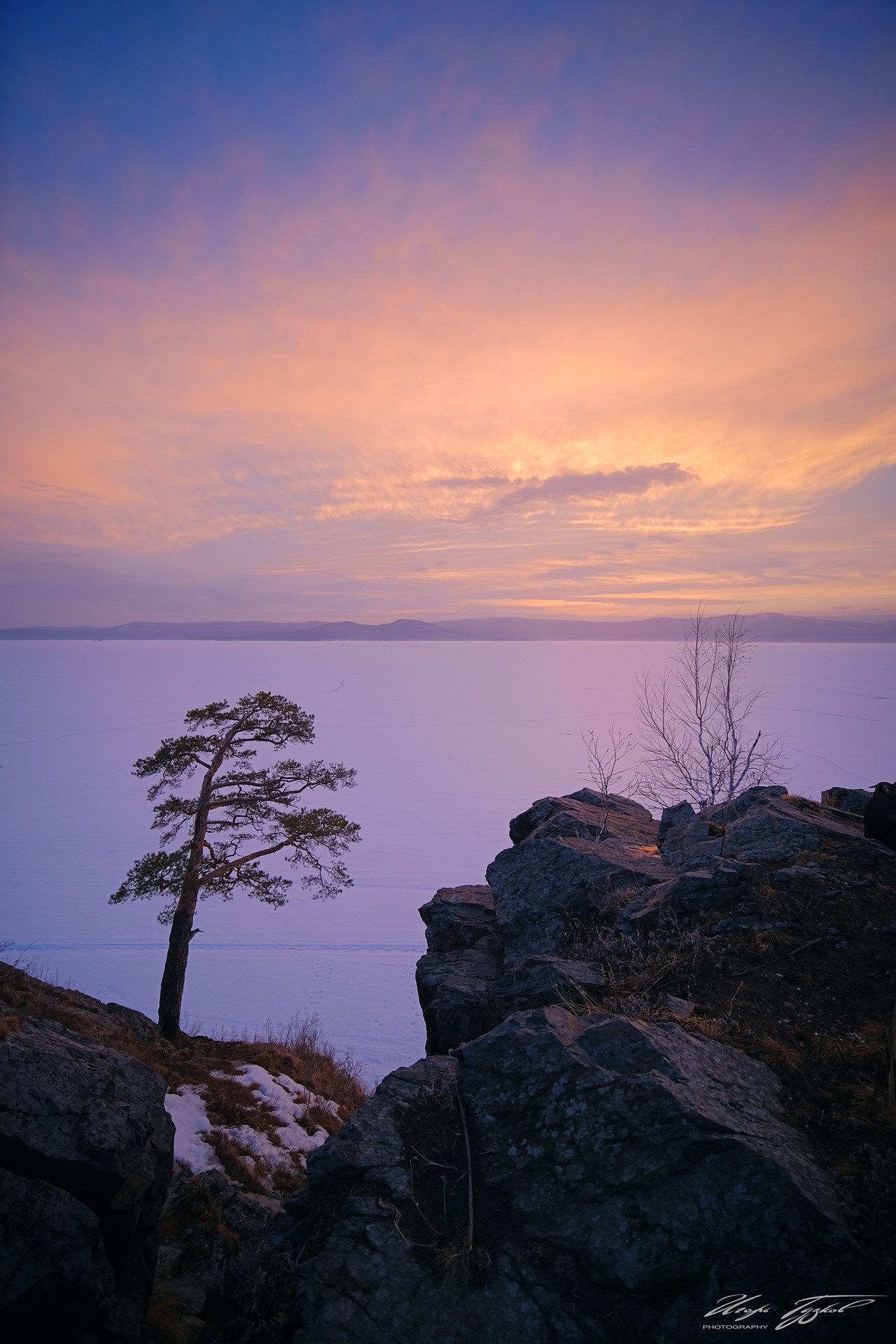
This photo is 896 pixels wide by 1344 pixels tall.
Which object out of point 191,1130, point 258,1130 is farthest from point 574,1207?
point 258,1130

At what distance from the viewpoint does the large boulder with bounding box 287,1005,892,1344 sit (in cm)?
314

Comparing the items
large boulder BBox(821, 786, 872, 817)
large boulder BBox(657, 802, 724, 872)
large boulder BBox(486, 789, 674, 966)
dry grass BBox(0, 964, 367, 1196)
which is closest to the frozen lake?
dry grass BBox(0, 964, 367, 1196)

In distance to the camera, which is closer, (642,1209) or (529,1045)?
(642,1209)

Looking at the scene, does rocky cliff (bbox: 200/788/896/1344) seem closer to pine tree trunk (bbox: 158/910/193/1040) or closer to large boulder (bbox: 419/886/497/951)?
large boulder (bbox: 419/886/497/951)

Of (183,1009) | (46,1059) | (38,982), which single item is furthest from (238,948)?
(46,1059)

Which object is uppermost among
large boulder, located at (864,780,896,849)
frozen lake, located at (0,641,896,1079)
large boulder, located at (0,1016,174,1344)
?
large boulder, located at (864,780,896,849)

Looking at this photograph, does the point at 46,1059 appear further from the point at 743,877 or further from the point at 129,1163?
the point at 743,877

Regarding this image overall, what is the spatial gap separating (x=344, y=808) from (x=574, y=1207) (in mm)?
46283

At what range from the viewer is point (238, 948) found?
1117 inches

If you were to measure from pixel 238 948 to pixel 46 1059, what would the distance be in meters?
26.5

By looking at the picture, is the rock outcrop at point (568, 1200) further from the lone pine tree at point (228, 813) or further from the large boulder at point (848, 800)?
the lone pine tree at point (228, 813)

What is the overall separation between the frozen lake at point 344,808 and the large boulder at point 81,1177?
1604 centimetres

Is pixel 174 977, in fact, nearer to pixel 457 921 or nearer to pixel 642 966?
pixel 457 921

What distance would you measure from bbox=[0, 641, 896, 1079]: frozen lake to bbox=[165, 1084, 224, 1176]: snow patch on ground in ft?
30.3
